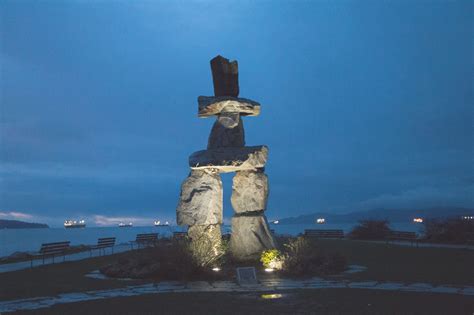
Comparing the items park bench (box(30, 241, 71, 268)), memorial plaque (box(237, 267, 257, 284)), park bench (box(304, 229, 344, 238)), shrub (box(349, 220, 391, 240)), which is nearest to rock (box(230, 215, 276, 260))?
memorial plaque (box(237, 267, 257, 284))

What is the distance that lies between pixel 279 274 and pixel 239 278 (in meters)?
1.85

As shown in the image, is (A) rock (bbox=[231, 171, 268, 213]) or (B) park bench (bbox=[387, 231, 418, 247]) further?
(B) park bench (bbox=[387, 231, 418, 247])

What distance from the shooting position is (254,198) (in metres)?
15.0

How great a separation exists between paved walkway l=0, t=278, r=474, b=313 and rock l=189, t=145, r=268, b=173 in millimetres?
4251

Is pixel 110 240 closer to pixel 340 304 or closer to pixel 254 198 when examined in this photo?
pixel 254 198

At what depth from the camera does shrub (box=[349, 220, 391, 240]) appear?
29.7 m

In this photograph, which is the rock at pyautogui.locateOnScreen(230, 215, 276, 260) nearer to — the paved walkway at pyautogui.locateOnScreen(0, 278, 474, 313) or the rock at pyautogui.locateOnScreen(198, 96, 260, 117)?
the paved walkway at pyautogui.locateOnScreen(0, 278, 474, 313)

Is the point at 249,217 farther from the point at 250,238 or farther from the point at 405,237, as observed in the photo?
the point at 405,237

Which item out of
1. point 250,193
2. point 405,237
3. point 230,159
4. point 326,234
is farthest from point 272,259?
point 326,234

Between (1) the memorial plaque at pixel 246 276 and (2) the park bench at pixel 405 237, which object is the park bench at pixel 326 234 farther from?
(1) the memorial plaque at pixel 246 276

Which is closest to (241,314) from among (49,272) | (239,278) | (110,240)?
(239,278)

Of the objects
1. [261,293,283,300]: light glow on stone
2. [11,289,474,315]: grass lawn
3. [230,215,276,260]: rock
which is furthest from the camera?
[230,215,276,260]: rock

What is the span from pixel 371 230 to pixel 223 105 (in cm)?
1783

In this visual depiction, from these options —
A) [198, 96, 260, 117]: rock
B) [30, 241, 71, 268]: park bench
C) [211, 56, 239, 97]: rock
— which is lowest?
[30, 241, 71, 268]: park bench
